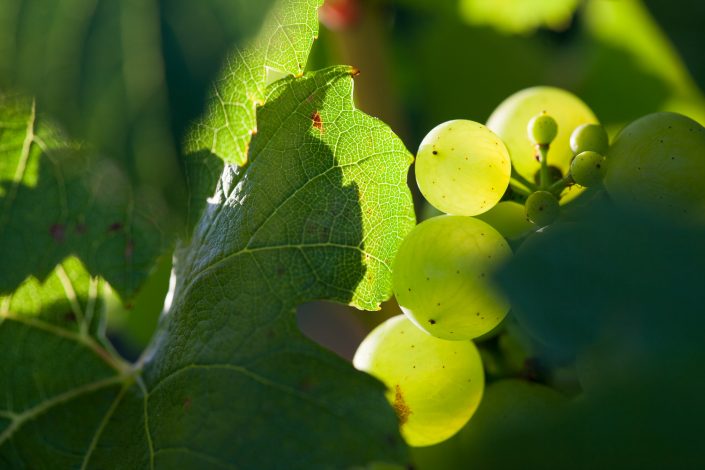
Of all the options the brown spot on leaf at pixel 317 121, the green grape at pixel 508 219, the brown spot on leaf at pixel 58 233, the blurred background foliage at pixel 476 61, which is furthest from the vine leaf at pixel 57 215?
the blurred background foliage at pixel 476 61

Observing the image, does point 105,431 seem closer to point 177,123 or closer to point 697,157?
point 177,123

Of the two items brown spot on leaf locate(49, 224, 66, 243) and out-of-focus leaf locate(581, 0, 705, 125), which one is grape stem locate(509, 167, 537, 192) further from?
out-of-focus leaf locate(581, 0, 705, 125)

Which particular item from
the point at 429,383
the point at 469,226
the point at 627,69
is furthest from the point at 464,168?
the point at 627,69

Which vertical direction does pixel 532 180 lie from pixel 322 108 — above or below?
below

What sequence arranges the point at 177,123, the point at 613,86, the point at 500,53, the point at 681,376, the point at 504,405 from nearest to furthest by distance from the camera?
the point at 681,376
the point at 177,123
the point at 504,405
the point at 613,86
the point at 500,53

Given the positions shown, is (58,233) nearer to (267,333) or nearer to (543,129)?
(267,333)

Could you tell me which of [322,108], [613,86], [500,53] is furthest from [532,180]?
[500,53]
